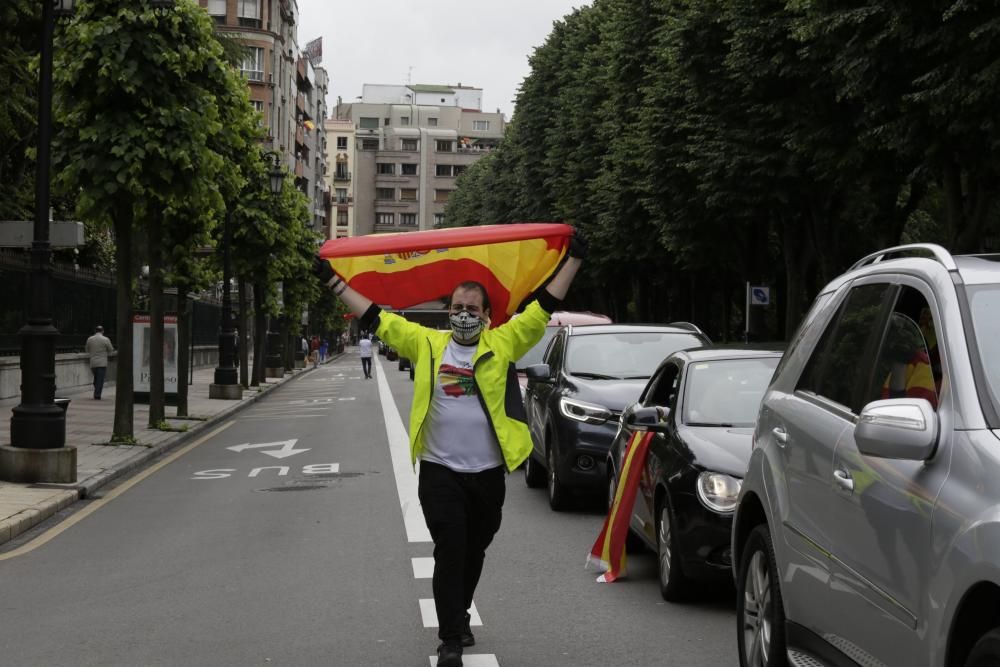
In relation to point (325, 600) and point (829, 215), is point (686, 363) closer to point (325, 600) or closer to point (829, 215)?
point (325, 600)

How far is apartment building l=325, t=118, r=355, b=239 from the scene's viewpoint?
189m

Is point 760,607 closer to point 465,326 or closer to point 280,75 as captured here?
point 465,326

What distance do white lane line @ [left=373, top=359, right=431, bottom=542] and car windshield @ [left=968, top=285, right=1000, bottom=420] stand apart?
20.8 feet

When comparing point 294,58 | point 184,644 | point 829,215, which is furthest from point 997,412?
point 294,58

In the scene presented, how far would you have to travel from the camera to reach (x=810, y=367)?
5.89 m

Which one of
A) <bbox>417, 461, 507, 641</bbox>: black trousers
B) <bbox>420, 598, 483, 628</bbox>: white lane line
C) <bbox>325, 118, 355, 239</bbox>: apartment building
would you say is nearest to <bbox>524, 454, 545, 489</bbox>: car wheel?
<bbox>420, 598, 483, 628</bbox>: white lane line

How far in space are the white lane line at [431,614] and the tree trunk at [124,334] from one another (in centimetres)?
1310

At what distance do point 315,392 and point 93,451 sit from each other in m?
25.0

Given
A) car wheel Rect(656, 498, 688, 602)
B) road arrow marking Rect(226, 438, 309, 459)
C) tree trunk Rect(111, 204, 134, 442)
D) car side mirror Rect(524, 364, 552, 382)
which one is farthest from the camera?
tree trunk Rect(111, 204, 134, 442)

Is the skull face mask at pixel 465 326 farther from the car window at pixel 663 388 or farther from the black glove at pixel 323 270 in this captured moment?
the car window at pixel 663 388

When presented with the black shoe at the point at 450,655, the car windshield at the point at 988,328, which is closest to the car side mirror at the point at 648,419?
the black shoe at the point at 450,655

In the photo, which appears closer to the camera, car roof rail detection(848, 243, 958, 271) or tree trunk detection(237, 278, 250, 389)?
car roof rail detection(848, 243, 958, 271)

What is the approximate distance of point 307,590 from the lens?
30.0 feet

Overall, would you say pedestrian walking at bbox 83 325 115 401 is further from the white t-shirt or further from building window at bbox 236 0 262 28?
building window at bbox 236 0 262 28
